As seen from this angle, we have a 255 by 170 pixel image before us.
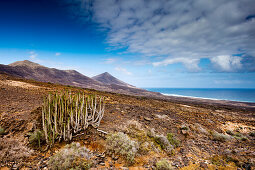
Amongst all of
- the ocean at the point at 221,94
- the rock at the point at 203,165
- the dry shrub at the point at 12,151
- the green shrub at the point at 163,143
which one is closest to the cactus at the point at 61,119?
the dry shrub at the point at 12,151

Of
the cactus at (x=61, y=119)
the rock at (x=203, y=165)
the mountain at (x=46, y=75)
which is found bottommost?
the rock at (x=203, y=165)

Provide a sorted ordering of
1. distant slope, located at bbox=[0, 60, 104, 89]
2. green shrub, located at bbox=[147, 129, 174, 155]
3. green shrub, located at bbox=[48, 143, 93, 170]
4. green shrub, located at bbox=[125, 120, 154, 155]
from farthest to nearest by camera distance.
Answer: distant slope, located at bbox=[0, 60, 104, 89] < green shrub, located at bbox=[147, 129, 174, 155] < green shrub, located at bbox=[125, 120, 154, 155] < green shrub, located at bbox=[48, 143, 93, 170]

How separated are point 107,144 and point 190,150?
3.83 meters

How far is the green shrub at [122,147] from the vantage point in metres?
4.01

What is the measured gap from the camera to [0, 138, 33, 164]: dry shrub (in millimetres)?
3342

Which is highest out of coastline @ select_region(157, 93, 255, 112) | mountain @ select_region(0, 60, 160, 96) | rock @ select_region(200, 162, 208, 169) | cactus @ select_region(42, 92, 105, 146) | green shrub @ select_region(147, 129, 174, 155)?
mountain @ select_region(0, 60, 160, 96)

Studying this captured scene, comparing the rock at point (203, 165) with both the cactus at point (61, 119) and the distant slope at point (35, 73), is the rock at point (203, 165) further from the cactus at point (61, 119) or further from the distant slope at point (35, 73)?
the distant slope at point (35, 73)

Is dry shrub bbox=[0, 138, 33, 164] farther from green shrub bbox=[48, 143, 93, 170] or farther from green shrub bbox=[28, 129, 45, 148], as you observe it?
green shrub bbox=[48, 143, 93, 170]

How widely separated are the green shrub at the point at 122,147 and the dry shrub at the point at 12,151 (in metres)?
2.63

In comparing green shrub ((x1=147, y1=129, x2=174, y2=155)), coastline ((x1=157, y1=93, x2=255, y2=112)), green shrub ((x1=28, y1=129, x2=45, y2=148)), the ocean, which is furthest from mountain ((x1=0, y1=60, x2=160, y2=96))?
green shrub ((x1=28, y1=129, x2=45, y2=148))

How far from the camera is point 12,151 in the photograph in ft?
11.5

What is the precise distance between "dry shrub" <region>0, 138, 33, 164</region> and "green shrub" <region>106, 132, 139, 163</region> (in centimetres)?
263

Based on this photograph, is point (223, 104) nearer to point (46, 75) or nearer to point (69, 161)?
point (69, 161)

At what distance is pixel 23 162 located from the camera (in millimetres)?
3381
